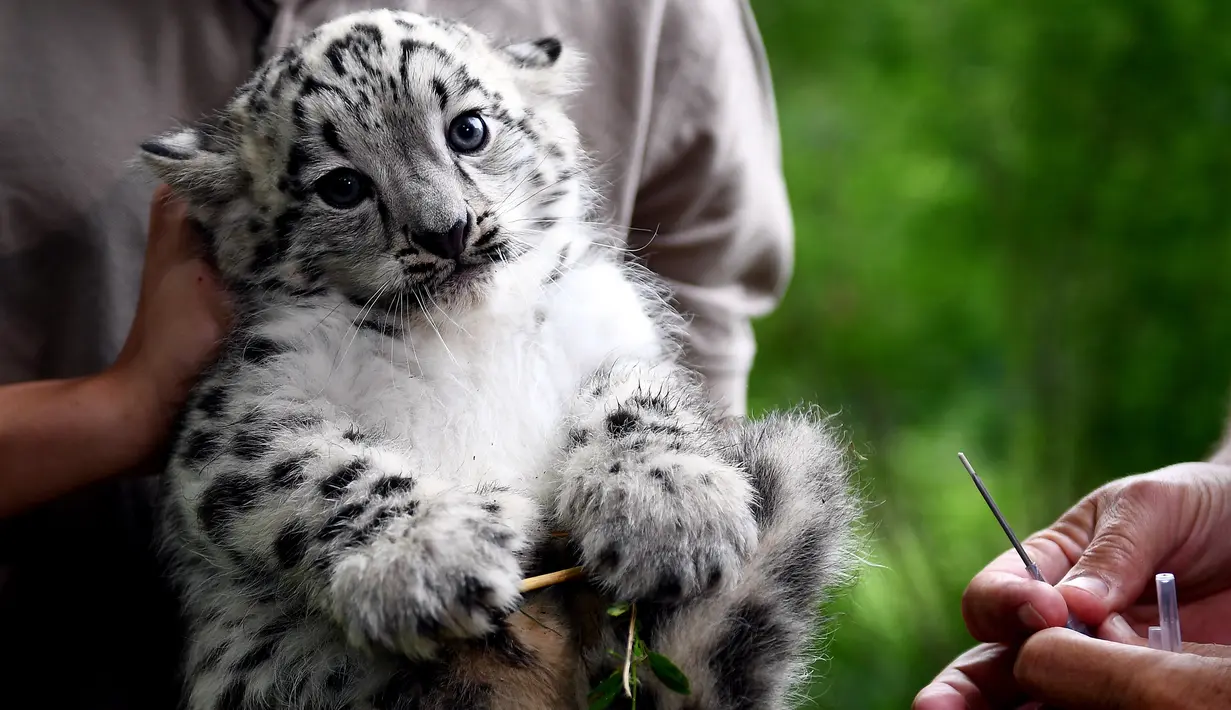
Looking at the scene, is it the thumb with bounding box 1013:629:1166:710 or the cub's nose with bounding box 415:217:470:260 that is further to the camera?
the cub's nose with bounding box 415:217:470:260

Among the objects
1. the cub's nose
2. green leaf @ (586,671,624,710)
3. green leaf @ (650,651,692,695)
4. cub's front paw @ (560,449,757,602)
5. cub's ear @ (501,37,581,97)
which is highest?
cub's ear @ (501,37,581,97)

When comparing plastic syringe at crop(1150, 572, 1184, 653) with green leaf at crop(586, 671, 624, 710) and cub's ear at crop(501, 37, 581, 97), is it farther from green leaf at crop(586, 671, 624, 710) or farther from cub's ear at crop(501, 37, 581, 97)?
cub's ear at crop(501, 37, 581, 97)

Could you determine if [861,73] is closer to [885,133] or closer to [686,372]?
[885,133]

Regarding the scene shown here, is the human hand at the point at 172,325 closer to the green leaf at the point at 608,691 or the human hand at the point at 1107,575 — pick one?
the green leaf at the point at 608,691

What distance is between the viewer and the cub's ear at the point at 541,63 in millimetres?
1764

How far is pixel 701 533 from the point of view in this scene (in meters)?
1.23

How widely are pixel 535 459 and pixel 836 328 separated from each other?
2.11m

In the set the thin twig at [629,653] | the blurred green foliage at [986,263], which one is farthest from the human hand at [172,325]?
the blurred green foliage at [986,263]

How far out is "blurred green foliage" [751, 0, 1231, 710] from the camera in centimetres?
300

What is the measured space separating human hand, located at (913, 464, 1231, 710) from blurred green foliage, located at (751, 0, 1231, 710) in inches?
52.2

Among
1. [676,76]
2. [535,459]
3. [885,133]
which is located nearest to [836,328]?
[885,133]

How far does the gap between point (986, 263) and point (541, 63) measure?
200 centimetres

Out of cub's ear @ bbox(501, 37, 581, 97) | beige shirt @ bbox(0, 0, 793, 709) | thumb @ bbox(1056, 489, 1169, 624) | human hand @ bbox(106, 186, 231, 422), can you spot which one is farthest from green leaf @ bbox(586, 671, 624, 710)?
cub's ear @ bbox(501, 37, 581, 97)

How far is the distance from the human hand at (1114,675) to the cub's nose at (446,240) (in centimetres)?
92
